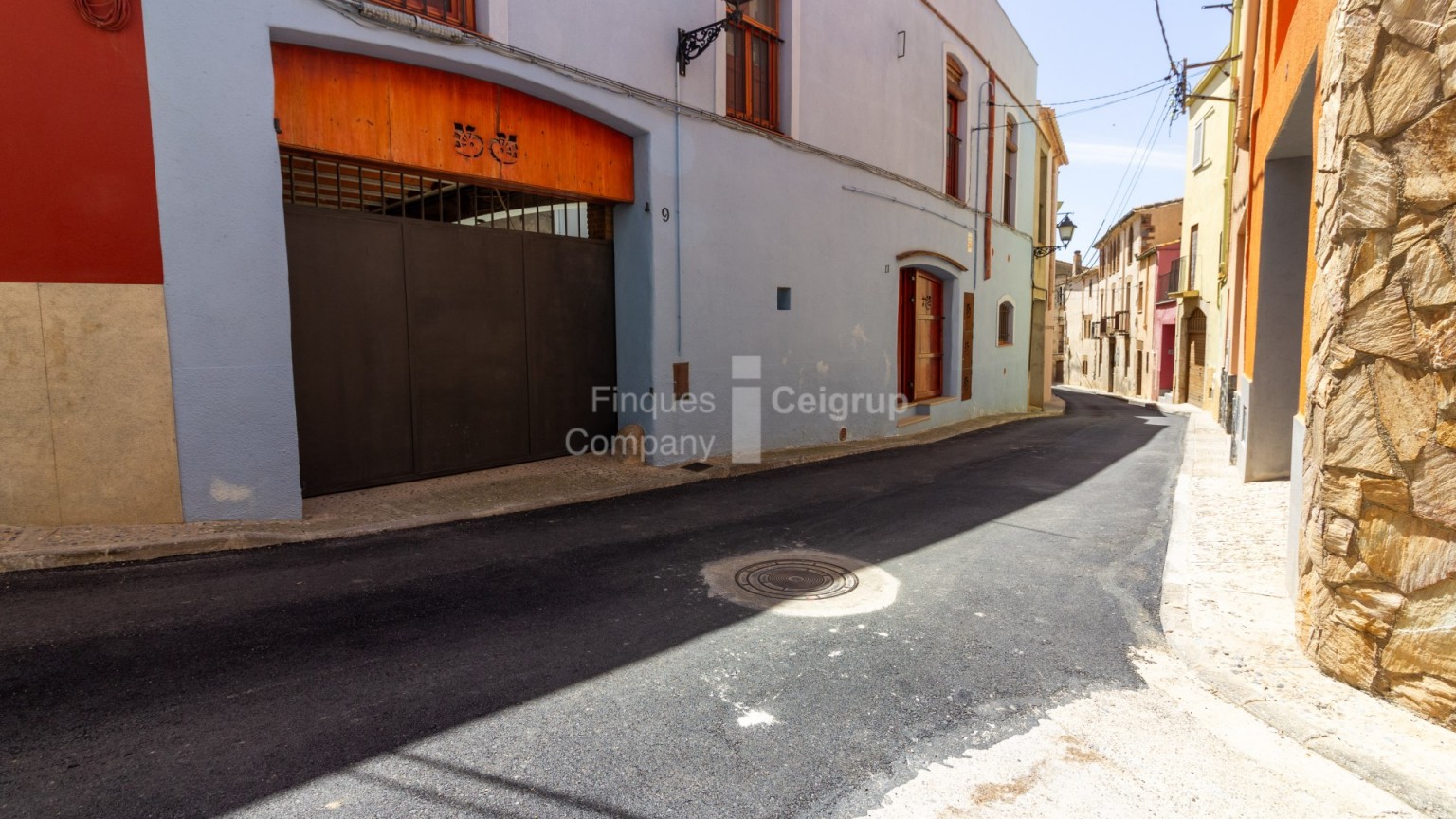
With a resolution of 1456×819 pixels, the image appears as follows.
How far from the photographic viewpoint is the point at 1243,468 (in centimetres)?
731

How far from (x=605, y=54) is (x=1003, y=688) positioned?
729cm

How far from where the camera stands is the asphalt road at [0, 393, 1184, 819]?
2502 millimetres

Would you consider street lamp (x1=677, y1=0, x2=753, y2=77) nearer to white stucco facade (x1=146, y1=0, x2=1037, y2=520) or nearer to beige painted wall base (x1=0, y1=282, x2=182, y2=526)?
white stucco facade (x1=146, y1=0, x2=1037, y2=520)

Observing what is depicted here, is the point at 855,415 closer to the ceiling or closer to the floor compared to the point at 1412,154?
closer to the floor

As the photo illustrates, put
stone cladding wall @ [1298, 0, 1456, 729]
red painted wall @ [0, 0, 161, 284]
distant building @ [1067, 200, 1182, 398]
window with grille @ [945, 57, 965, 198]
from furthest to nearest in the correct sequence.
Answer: distant building @ [1067, 200, 1182, 398] → window with grille @ [945, 57, 965, 198] → red painted wall @ [0, 0, 161, 284] → stone cladding wall @ [1298, 0, 1456, 729]

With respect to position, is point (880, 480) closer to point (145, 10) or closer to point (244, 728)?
point (244, 728)

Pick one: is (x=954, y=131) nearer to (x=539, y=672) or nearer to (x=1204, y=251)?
(x=1204, y=251)

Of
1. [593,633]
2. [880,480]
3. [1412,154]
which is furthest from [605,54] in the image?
[1412,154]

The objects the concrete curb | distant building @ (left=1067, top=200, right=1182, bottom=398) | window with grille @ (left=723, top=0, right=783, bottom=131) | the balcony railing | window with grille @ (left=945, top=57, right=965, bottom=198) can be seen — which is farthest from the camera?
distant building @ (left=1067, top=200, right=1182, bottom=398)

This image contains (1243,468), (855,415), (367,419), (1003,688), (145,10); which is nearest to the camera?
(1003,688)

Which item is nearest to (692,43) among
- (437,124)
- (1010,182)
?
(437,124)

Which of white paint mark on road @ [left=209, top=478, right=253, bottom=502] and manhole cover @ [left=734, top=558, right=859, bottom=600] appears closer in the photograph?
manhole cover @ [left=734, top=558, right=859, bottom=600]

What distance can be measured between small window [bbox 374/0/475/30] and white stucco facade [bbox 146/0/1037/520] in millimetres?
112

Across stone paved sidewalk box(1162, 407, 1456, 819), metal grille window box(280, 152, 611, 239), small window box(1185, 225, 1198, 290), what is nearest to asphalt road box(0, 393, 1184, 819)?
stone paved sidewalk box(1162, 407, 1456, 819)
